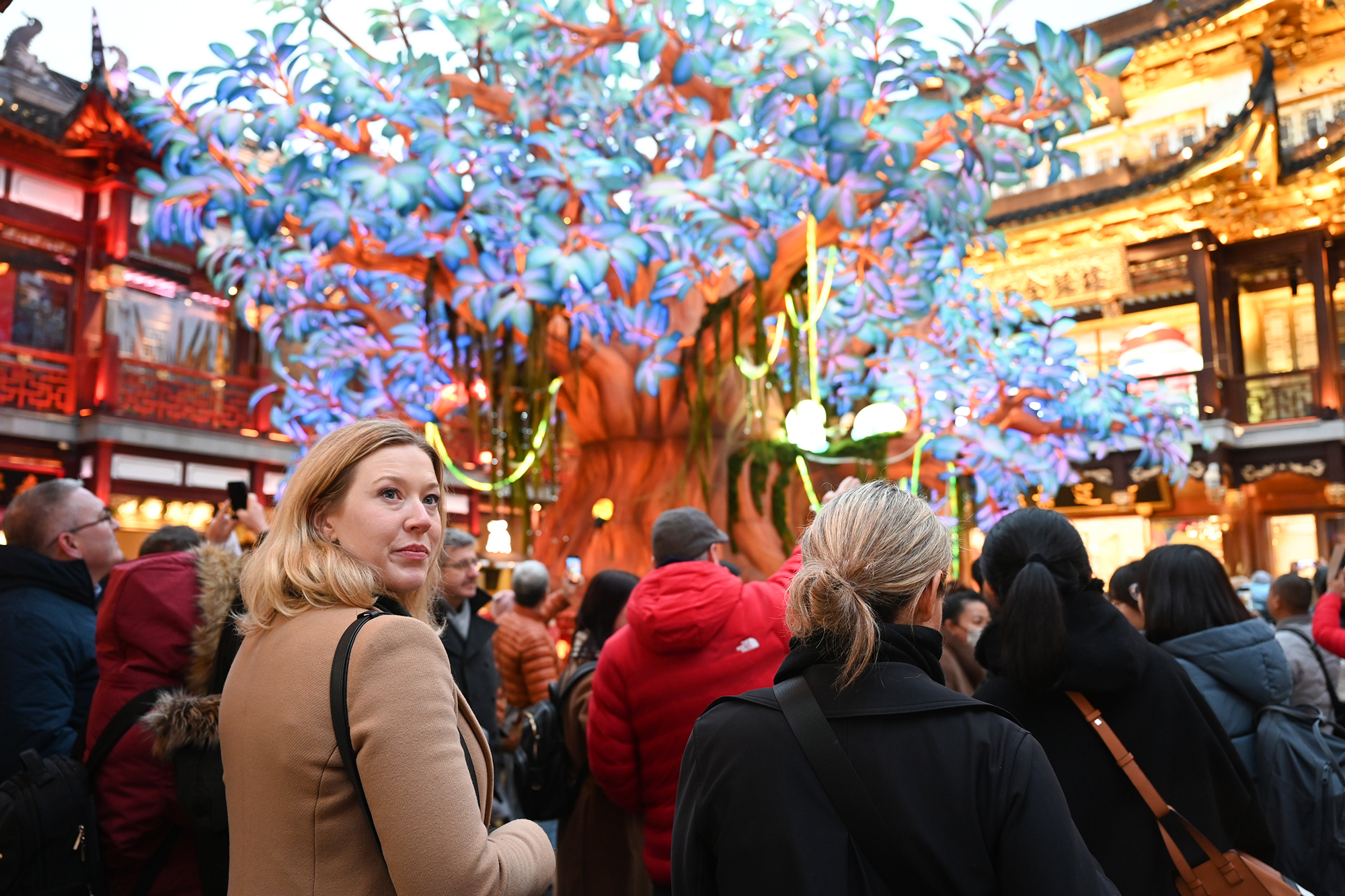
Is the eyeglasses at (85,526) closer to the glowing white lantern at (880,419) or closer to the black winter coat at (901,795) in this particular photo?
the black winter coat at (901,795)

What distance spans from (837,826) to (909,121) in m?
4.09

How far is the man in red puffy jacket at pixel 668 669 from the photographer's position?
7.31 ft

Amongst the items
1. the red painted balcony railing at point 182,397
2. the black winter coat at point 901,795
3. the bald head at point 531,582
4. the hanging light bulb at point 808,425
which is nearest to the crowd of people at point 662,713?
the black winter coat at point 901,795

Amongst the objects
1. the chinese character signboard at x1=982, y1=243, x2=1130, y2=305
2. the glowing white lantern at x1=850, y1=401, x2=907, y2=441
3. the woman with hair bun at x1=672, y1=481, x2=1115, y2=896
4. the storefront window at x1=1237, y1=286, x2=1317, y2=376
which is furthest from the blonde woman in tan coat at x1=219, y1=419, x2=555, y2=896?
the storefront window at x1=1237, y1=286, x2=1317, y2=376

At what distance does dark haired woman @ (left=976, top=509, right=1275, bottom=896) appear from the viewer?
1835 mm

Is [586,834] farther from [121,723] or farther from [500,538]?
[500,538]

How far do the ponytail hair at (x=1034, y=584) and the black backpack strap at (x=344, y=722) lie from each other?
1236mm

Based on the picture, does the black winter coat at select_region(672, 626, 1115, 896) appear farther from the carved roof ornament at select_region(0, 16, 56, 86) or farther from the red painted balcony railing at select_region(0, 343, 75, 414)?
the carved roof ornament at select_region(0, 16, 56, 86)

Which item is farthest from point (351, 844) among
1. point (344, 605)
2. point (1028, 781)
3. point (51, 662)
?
point (51, 662)

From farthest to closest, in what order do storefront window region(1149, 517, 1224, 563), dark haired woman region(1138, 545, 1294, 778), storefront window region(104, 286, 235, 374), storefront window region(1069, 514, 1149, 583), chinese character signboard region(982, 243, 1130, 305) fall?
storefront window region(1069, 514, 1149, 583) < chinese character signboard region(982, 243, 1130, 305) < storefront window region(1149, 517, 1224, 563) < storefront window region(104, 286, 235, 374) < dark haired woman region(1138, 545, 1294, 778)

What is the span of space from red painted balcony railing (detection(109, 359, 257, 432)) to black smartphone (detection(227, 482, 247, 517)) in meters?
9.81

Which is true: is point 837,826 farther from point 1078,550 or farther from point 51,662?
point 51,662

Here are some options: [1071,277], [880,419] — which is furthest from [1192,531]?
[880,419]

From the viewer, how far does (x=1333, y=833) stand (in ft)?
8.27
